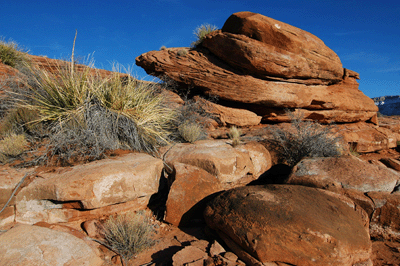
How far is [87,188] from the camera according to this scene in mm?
3697

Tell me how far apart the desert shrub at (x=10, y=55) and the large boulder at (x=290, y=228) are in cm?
1082

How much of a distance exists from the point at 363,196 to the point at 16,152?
621 centimetres

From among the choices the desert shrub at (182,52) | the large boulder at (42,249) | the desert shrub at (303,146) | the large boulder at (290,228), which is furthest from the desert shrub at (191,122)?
the large boulder at (42,249)

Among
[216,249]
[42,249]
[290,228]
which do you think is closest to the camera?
[42,249]

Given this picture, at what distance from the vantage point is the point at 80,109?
541 centimetres

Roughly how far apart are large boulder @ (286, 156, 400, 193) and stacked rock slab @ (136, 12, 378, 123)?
4.24 metres

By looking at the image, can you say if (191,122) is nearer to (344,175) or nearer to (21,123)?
Result: (21,123)

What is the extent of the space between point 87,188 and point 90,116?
229 cm

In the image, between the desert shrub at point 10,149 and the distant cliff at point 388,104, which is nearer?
the desert shrub at point 10,149

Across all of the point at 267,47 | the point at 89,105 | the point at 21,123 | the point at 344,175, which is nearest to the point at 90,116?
the point at 89,105

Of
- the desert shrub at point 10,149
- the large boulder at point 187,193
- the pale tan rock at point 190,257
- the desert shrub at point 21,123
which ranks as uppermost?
the desert shrub at point 21,123

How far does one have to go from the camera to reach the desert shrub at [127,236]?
3.46 metres

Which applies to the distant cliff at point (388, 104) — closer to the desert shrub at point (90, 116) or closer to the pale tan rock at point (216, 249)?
the desert shrub at point (90, 116)

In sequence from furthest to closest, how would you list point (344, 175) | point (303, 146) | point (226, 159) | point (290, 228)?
point (303, 146)
point (226, 159)
point (344, 175)
point (290, 228)
